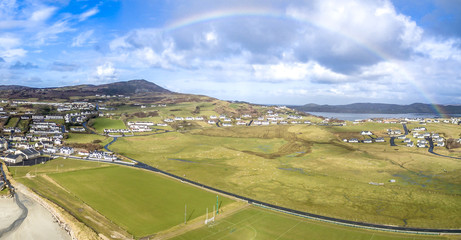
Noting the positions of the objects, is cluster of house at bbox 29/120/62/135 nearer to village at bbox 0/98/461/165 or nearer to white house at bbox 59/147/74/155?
village at bbox 0/98/461/165

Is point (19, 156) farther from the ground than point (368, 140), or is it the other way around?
point (368, 140)

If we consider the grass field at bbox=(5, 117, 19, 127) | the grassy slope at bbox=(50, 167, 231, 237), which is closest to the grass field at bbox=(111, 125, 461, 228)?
the grassy slope at bbox=(50, 167, 231, 237)

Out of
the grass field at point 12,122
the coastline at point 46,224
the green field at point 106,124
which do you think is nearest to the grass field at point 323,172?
the coastline at point 46,224

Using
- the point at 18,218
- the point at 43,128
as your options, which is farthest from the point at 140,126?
Result: the point at 18,218

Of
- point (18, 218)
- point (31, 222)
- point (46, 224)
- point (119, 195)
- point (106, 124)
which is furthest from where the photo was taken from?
point (106, 124)

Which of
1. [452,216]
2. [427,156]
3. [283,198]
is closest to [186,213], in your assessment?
[283,198]

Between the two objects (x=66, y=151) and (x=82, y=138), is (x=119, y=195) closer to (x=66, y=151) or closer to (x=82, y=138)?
(x=66, y=151)
